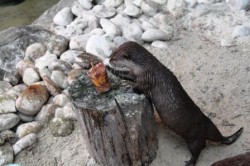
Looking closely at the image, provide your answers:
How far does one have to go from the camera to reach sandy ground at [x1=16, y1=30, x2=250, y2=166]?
3.20 m

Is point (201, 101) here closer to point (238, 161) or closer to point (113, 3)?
point (238, 161)

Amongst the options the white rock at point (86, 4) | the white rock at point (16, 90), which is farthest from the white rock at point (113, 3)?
the white rock at point (16, 90)

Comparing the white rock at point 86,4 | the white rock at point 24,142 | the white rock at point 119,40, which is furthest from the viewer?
the white rock at point 86,4

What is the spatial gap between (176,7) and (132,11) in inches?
17.0

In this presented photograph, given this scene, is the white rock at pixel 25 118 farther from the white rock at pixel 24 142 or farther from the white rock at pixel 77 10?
the white rock at pixel 77 10

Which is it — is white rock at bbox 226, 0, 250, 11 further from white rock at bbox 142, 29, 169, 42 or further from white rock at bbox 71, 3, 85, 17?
white rock at bbox 71, 3, 85, 17

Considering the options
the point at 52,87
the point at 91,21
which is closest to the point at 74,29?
the point at 91,21

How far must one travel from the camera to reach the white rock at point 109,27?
4.34 meters

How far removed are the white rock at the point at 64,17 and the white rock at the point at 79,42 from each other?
1.70 feet

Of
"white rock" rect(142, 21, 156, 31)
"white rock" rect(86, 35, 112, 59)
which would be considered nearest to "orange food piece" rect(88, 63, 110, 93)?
"white rock" rect(86, 35, 112, 59)

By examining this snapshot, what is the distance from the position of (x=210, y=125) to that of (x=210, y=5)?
75.7 inches

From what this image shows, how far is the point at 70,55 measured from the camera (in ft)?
13.5

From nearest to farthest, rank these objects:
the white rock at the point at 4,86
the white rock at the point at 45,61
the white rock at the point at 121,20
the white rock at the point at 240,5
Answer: the white rock at the point at 4,86, the white rock at the point at 45,61, the white rock at the point at 121,20, the white rock at the point at 240,5

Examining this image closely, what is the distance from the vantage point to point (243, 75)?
3820 millimetres
